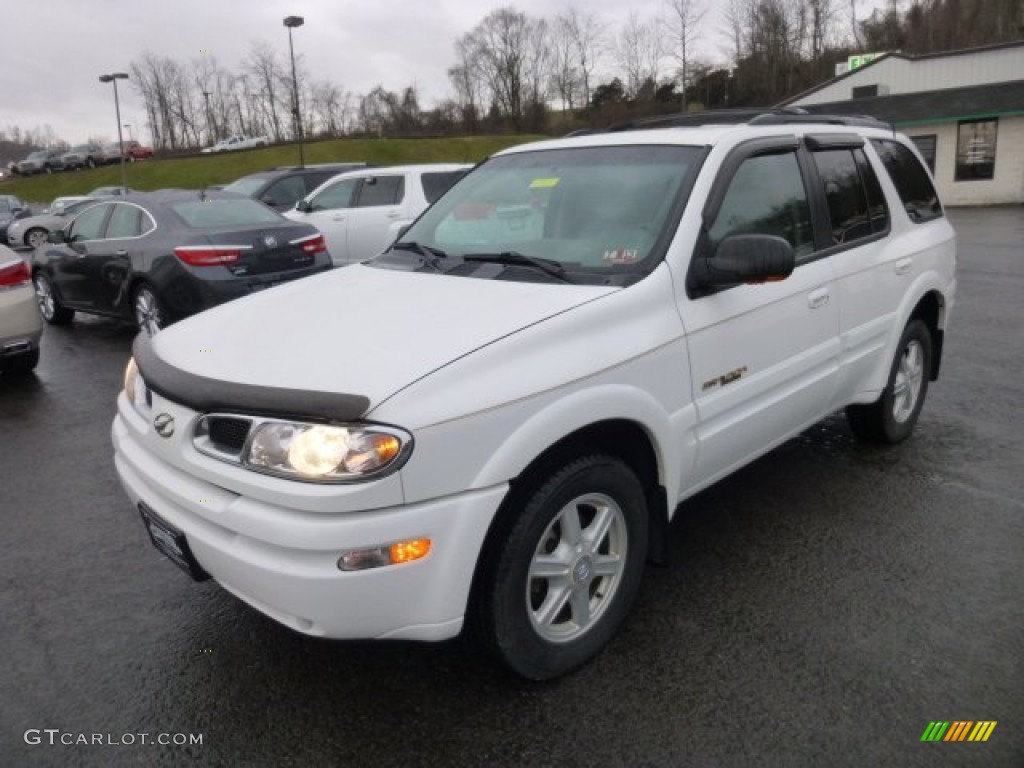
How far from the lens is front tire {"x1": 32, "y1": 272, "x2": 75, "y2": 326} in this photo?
1015 cm

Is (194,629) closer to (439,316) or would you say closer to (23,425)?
(439,316)

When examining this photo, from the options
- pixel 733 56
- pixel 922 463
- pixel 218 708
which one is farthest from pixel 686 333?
pixel 733 56

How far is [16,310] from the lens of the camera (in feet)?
22.5

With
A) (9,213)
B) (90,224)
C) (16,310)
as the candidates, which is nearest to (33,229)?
(9,213)

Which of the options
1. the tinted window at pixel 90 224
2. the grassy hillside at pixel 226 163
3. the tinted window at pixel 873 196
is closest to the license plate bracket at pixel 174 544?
the tinted window at pixel 873 196

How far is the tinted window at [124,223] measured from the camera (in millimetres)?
8422

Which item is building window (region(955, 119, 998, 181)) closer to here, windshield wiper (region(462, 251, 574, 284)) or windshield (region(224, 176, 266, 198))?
windshield (region(224, 176, 266, 198))

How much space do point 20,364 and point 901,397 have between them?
296 inches

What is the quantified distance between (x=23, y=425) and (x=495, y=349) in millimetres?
5149

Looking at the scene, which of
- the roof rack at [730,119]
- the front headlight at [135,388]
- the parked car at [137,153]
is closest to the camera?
the front headlight at [135,388]

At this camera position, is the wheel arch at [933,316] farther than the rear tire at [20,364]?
No

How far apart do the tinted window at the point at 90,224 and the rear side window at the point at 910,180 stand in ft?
26.1

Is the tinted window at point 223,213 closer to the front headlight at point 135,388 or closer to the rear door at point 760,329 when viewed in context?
the front headlight at point 135,388
